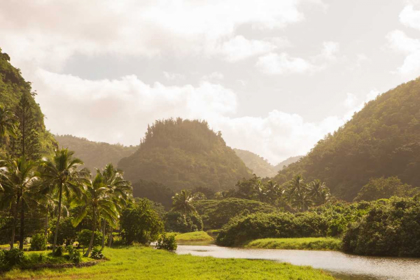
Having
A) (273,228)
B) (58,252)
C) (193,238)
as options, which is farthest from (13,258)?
(193,238)

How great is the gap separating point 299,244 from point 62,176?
51.4 meters

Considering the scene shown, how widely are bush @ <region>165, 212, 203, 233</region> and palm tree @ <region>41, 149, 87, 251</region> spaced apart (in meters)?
86.7

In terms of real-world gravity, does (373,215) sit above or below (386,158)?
below

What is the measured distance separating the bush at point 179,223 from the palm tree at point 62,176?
8671 centimetres

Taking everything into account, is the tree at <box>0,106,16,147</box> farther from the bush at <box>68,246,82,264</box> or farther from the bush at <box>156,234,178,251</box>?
the bush at <box>156,234,178,251</box>

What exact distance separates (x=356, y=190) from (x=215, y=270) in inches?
5518

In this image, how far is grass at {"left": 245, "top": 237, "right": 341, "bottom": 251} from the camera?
7206cm

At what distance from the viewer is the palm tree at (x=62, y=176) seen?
47844 mm

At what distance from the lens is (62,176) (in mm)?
48406

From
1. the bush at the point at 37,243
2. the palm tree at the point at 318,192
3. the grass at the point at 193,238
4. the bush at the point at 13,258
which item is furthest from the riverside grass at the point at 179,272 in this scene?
the palm tree at the point at 318,192

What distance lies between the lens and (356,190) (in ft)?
545

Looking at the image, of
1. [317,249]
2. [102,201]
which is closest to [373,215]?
[317,249]

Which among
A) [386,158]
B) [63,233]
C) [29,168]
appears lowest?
[63,233]

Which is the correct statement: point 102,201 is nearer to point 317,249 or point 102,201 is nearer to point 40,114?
point 317,249
